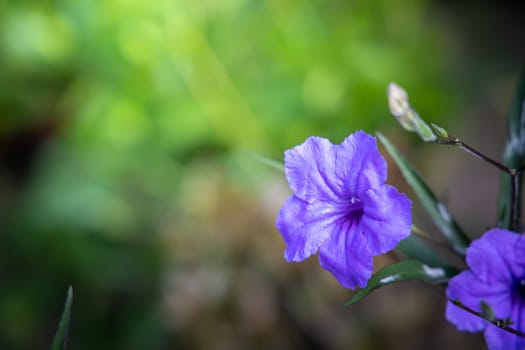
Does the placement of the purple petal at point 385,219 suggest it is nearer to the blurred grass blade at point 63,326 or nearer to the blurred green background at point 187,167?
the blurred grass blade at point 63,326

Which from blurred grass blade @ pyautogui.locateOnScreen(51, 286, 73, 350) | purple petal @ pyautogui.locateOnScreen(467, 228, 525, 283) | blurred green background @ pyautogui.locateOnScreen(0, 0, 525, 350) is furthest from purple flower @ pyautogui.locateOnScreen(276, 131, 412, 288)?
blurred green background @ pyautogui.locateOnScreen(0, 0, 525, 350)

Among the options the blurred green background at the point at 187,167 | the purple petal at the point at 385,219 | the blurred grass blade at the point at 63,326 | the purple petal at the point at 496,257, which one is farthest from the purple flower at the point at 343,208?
the blurred green background at the point at 187,167

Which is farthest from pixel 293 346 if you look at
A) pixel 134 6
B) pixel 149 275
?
pixel 134 6

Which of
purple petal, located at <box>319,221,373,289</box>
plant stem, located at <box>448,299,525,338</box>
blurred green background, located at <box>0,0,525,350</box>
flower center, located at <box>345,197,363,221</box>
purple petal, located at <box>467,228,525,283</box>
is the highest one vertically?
blurred green background, located at <box>0,0,525,350</box>

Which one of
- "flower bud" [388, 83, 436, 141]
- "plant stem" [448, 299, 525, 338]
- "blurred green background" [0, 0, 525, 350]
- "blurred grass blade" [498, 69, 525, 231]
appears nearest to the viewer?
"plant stem" [448, 299, 525, 338]

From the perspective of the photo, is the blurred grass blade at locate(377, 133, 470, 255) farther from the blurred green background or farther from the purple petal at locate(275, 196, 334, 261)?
the blurred green background

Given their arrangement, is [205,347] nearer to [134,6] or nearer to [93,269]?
[93,269]

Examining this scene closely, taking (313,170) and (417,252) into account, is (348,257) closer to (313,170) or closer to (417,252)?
(313,170)
